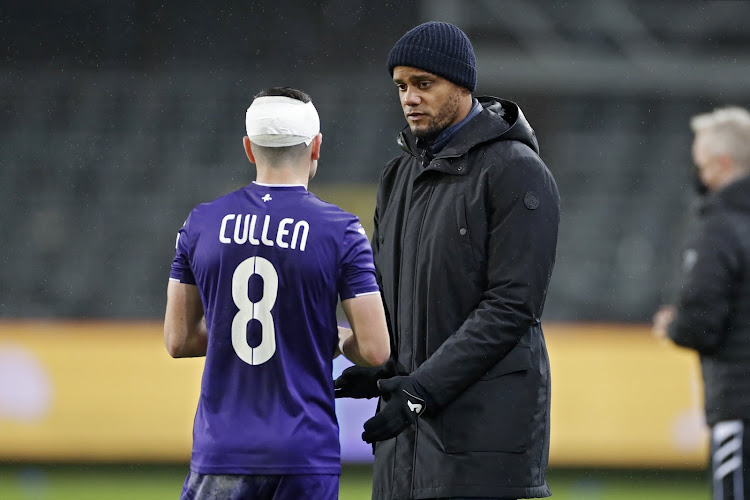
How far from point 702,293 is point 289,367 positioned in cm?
239

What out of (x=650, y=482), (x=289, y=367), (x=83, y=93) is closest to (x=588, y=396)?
(x=650, y=482)

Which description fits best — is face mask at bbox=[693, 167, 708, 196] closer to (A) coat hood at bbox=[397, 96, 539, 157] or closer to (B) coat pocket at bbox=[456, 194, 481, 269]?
(A) coat hood at bbox=[397, 96, 539, 157]

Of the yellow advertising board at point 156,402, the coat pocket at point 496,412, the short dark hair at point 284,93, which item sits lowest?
the yellow advertising board at point 156,402

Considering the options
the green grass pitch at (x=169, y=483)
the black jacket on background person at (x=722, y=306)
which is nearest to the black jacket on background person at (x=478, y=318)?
the black jacket on background person at (x=722, y=306)

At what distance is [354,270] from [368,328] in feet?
0.54

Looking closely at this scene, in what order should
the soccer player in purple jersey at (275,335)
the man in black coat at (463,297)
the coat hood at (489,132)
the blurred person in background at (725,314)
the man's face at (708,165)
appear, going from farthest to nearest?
the man's face at (708,165) → the blurred person in background at (725,314) → the coat hood at (489,132) → the man in black coat at (463,297) → the soccer player in purple jersey at (275,335)

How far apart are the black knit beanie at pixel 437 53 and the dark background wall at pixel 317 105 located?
8878 mm

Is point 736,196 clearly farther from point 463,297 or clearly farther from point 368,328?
point 368,328

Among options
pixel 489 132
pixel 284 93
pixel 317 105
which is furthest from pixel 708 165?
pixel 317 105

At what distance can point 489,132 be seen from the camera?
3.40 metres

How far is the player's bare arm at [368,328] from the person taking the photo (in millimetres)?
3215

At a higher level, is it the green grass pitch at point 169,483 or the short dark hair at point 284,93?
the short dark hair at point 284,93

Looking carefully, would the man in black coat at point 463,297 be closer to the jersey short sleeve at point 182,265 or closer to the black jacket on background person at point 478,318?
the black jacket on background person at point 478,318

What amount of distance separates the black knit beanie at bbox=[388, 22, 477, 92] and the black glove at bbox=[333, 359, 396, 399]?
91 cm
